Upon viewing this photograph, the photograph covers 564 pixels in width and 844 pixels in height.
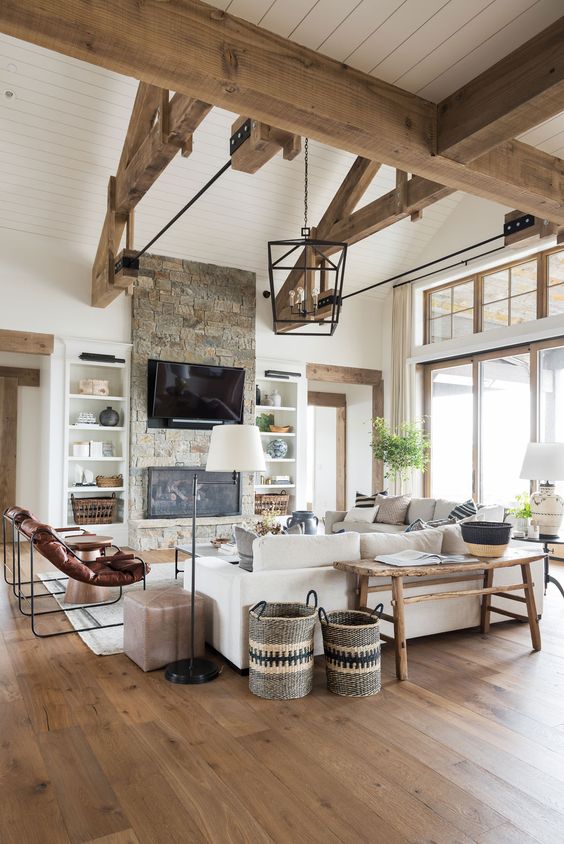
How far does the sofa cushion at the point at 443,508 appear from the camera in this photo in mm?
6934

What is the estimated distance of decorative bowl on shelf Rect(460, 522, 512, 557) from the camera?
4.17 meters

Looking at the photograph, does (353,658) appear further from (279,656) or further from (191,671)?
(191,671)

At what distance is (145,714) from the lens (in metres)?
3.16

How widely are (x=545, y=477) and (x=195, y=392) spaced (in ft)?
15.2

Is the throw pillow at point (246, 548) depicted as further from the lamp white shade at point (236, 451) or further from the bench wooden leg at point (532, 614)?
the bench wooden leg at point (532, 614)

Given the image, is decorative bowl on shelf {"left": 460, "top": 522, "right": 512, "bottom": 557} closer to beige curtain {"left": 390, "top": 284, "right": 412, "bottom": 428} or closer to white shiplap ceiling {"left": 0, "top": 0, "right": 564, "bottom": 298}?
white shiplap ceiling {"left": 0, "top": 0, "right": 564, "bottom": 298}

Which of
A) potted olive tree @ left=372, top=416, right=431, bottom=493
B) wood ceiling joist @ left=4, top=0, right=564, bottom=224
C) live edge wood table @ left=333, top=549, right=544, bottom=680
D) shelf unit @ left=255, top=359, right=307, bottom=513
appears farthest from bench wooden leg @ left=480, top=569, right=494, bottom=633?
shelf unit @ left=255, top=359, right=307, bottom=513

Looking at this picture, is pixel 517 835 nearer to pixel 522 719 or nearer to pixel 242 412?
pixel 522 719

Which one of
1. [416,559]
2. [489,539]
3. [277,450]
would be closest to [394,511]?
[277,450]

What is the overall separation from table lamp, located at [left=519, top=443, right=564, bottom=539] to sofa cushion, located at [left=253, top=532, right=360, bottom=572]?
2374 mm

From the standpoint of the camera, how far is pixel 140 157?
5.84 metres

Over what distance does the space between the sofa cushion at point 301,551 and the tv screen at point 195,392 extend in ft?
15.4

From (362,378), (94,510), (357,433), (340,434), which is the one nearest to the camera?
(94,510)

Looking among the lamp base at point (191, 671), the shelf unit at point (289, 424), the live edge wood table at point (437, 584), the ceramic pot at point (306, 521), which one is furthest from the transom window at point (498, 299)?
the lamp base at point (191, 671)
